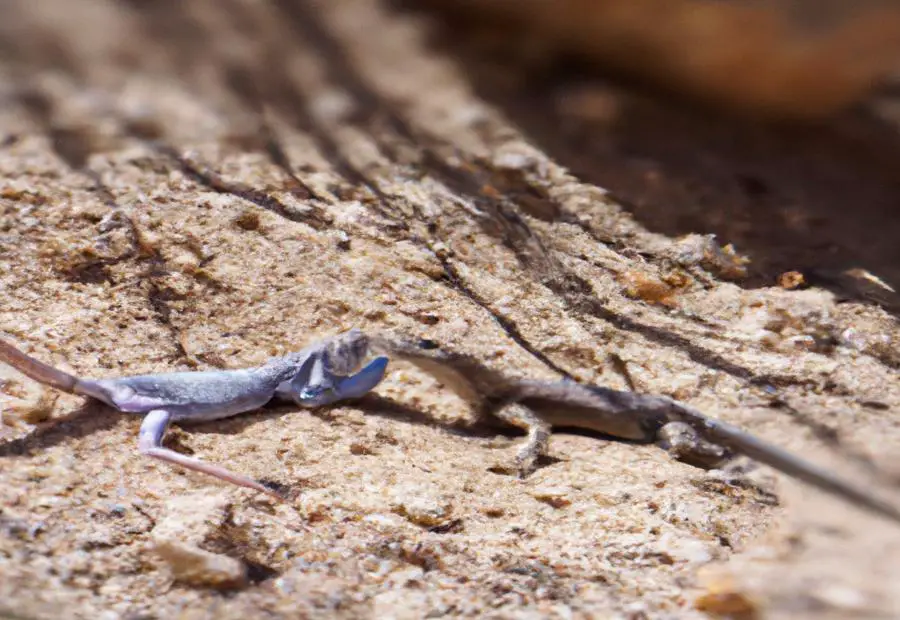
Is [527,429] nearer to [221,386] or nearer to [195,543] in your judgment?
[221,386]

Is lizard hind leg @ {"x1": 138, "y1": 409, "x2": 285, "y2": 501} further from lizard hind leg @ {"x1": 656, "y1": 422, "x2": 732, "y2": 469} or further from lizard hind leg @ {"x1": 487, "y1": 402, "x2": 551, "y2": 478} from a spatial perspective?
lizard hind leg @ {"x1": 656, "y1": 422, "x2": 732, "y2": 469}

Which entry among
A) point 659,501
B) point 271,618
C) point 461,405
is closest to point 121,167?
point 461,405

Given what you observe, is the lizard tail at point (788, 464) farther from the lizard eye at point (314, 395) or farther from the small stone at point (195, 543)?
the small stone at point (195, 543)

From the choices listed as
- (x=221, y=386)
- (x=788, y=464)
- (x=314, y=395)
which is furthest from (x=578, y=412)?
(x=221, y=386)

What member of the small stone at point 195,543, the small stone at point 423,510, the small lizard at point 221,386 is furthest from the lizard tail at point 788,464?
the small stone at point 195,543

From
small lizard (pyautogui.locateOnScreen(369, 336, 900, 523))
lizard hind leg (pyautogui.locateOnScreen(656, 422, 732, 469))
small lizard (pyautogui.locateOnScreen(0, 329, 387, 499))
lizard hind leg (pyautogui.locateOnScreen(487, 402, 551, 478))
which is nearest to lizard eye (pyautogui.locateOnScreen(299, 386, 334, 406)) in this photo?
small lizard (pyautogui.locateOnScreen(0, 329, 387, 499))

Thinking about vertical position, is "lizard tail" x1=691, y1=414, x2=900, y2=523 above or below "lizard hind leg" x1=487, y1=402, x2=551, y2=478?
above

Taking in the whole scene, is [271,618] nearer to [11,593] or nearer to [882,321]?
[11,593]
